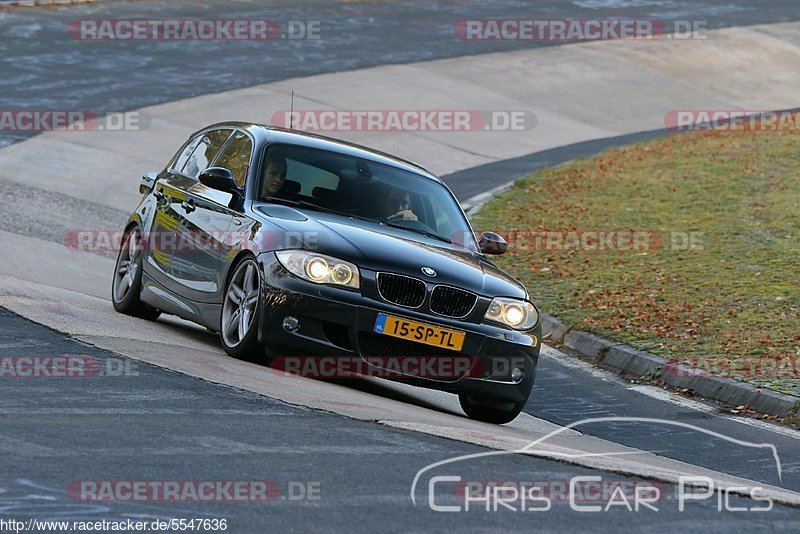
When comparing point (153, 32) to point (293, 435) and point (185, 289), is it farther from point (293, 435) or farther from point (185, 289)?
Answer: point (293, 435)

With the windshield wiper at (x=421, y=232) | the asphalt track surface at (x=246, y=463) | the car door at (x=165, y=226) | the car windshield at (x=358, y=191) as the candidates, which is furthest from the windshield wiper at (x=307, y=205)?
the asphalt track surface at (x=246, y=463)

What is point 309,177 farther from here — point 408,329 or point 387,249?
point 408,329

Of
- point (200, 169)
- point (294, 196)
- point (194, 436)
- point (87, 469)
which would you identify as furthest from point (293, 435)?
point (200, 169)

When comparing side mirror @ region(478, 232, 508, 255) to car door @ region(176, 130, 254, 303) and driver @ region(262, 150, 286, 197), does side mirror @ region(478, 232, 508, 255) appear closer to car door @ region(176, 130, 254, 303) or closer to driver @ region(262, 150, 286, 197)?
driver @ region(262, 150, 286, 197)

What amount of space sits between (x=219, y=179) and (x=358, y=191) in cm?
96

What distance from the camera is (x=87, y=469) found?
20.3 feet

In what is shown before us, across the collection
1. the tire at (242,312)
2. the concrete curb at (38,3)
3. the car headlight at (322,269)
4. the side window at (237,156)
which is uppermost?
the side window at (237,156)

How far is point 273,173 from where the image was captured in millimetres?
10414

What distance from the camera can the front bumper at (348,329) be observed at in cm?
898

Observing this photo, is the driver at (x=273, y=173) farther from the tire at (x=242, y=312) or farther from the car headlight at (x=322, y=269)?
the car headlight at (x=322, y=269)

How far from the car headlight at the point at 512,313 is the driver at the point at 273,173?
1.90 m

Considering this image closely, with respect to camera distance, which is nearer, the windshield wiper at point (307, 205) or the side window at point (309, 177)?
the windshield wiper at point (307, 205)

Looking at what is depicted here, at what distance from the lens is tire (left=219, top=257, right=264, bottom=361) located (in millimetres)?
9305

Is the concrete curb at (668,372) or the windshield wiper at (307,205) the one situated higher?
the windshield wiper at (307,205)
